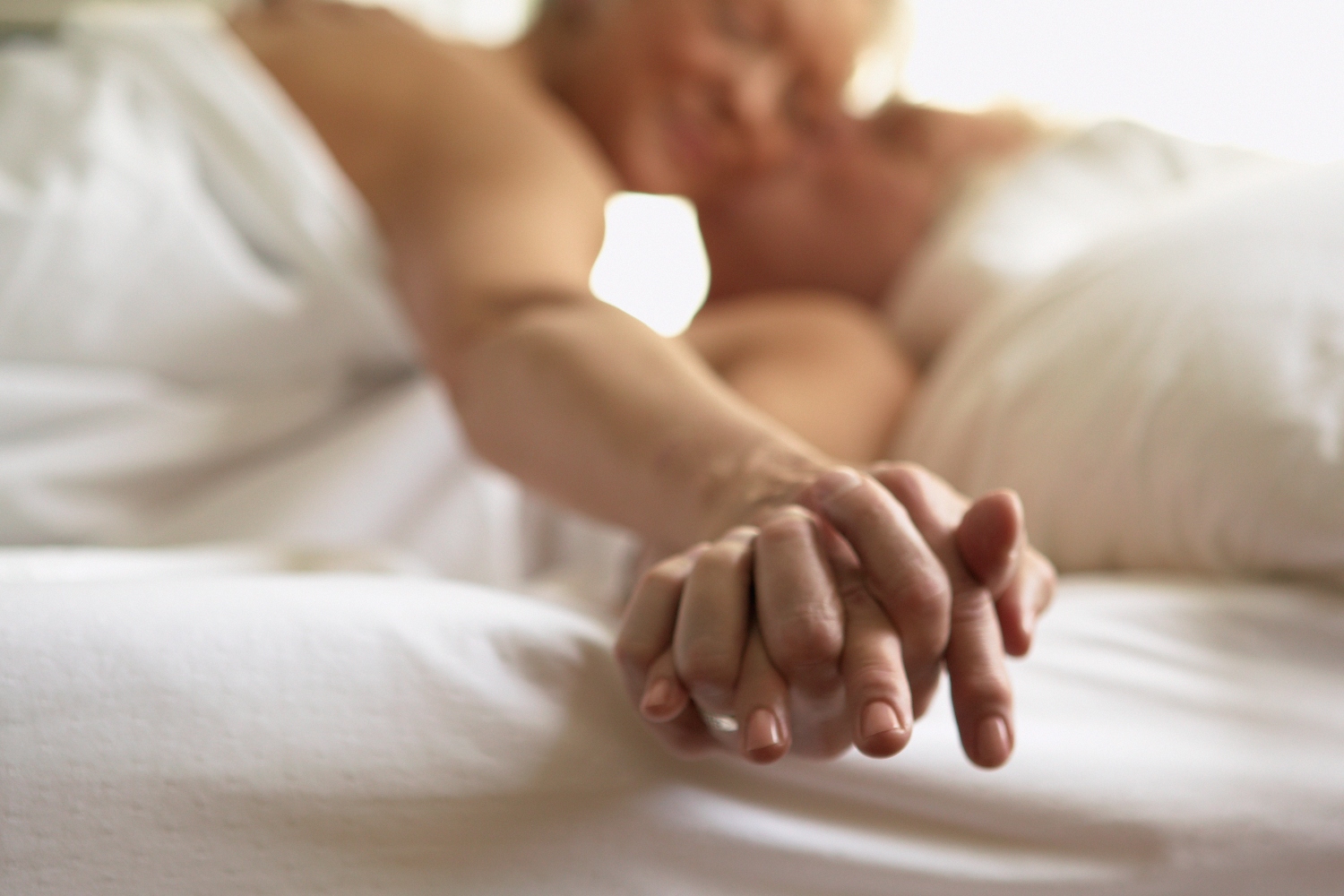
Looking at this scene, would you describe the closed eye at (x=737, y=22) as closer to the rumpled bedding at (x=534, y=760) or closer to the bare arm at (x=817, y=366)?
the bare arm at (x=817, y=366)

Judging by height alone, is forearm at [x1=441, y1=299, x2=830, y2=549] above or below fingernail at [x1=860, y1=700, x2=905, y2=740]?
below

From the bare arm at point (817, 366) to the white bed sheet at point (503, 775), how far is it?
362 mm

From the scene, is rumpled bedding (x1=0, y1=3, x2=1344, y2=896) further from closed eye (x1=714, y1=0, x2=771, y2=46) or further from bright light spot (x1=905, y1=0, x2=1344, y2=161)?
bright light spot (x1=905, y1=0, x2=1344, y2=161)

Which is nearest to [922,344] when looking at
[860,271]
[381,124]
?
[860,271]

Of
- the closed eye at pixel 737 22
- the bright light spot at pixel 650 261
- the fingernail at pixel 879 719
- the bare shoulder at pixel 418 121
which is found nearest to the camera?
the fingernail at pixel 879 719

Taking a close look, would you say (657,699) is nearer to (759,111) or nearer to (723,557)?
(723,557)

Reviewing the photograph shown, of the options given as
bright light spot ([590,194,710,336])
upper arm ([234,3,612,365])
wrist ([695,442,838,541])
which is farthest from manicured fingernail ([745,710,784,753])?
bright light spot ([590,194,710,336])

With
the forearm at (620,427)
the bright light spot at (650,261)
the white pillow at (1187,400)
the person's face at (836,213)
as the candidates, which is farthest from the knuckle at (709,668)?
the bright light spot at (650,261)

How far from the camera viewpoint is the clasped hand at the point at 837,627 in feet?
1.15

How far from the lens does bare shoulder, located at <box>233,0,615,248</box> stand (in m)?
0.86

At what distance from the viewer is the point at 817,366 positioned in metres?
0.89

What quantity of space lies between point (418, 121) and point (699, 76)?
0.39m

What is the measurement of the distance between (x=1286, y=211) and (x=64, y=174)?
80 cm


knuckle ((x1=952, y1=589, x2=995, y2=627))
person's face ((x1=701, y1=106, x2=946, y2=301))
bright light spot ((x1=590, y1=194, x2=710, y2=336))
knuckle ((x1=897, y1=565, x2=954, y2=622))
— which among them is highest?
knuckle ((x1=897, y1=565, x2=954, y2=622))
